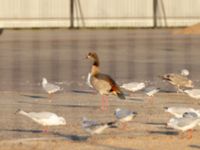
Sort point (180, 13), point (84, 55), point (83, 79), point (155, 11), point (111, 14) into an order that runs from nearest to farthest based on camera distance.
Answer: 1. point (83, 79)
2. point (84, 55)
3. point (111, 14)
4. point (180, 13)
5. point (155, 11)

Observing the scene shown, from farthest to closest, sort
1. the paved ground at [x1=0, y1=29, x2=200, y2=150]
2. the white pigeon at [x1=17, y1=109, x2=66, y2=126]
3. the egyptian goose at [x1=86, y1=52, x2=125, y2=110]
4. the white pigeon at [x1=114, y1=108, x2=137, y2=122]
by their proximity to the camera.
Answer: the egyptian goose at [x1=86, y1=52, x2=125, y2=110] < the white pigeon at [x1=114, y1=108, x2=137, y2=122] < the white pigeon at [x1=17, y1=109, x2=66, y2=126] < the paved ground at [x1=0, y1=29, x2=200, y2=150]

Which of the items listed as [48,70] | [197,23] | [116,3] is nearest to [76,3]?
[116,3]

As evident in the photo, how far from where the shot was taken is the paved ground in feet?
44.4

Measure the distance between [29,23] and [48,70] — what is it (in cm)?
2720

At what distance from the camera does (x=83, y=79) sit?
23828 mm

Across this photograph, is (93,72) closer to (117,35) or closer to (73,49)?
(73,49)

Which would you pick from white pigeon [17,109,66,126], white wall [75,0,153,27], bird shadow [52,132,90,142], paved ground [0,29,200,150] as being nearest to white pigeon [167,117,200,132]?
paved ground [0,29,200,150]

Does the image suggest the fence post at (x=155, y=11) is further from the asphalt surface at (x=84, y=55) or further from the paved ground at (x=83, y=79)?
the paved ground at (x=83, y=79)

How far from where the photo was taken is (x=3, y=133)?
1423cm

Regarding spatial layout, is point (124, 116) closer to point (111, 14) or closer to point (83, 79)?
point (83, 79)

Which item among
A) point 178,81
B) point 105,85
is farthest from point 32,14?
point 105,85

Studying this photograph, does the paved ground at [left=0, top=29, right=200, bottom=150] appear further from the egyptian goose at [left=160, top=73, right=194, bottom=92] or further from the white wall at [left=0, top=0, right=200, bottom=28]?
the white wall at [left=0, top=0, right=200, bottom=28]

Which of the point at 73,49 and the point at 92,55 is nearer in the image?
the point at 92,55

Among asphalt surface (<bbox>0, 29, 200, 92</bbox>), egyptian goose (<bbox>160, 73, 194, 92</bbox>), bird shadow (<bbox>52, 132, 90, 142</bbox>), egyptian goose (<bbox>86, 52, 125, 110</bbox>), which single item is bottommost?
asphalt surface (<bbox>0, 29, 200, 92</bbox>)
